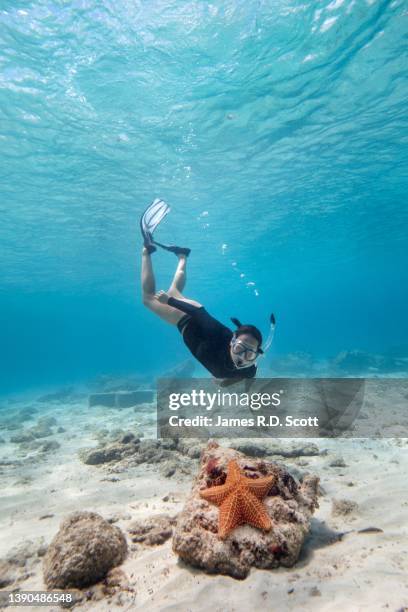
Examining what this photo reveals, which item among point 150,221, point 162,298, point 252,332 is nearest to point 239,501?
point 252,332

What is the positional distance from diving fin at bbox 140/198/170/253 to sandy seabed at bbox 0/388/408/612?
5406 mm

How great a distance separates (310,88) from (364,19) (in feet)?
9.70

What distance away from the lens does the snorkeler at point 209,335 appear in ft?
20.2

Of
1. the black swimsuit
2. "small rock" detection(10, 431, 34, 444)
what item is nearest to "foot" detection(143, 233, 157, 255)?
the black swimsuit

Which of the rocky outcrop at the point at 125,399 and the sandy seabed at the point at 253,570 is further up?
the sandy seabed at the point at 253,570

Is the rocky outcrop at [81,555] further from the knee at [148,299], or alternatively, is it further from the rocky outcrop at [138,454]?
the knee at [148,299]

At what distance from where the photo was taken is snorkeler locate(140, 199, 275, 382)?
6164mm

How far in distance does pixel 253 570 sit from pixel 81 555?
173 cm

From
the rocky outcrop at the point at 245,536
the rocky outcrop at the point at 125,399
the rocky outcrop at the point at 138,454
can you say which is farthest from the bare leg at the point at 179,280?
the rocky outcrop at the point at 125,399

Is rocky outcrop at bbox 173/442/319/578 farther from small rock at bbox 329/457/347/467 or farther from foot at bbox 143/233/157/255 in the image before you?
foot at bbox 143/233/157/255

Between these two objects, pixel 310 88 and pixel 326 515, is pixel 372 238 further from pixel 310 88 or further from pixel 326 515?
pixel 326 515

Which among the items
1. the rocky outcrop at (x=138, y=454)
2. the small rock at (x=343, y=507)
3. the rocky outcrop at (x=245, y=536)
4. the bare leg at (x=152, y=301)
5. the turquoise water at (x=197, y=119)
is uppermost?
the turquoise water at (x=197, y=119)

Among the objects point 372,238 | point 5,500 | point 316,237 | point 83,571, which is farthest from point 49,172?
point 372,238

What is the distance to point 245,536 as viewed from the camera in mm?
3262
